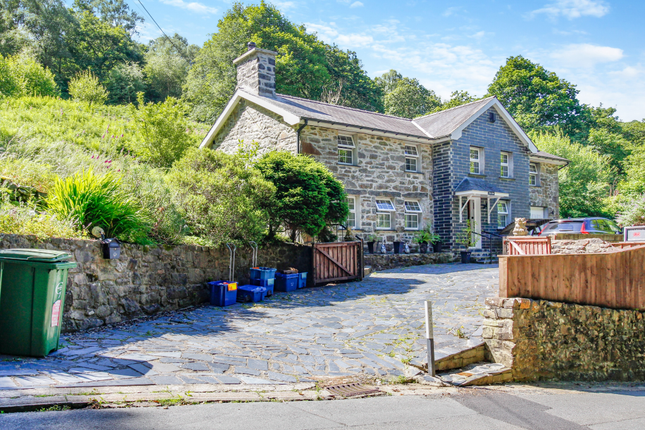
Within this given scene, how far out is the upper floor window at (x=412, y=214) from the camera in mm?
19922

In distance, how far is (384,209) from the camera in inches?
741

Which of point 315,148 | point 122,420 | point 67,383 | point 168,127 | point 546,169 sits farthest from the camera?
point 546,169

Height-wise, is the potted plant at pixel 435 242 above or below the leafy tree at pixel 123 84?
below

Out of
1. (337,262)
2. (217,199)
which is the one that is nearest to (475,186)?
(337,262)

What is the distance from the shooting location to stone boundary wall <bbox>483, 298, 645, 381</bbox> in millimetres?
7215

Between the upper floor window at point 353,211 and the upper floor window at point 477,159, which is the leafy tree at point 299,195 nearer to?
the upper floor window at point 353,211

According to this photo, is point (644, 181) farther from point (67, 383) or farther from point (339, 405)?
point (67, 383)

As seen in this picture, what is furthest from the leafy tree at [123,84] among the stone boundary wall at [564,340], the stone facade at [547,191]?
the stone boundary wall at [564,340]

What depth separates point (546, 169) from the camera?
86.3 feet

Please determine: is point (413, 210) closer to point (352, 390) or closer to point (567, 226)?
point (567, 226)

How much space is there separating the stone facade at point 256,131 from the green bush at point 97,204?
8422 millimetres

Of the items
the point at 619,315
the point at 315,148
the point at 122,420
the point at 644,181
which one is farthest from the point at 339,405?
the point at 644,181

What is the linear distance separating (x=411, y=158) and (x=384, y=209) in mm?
3296

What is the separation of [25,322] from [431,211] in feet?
58.3
